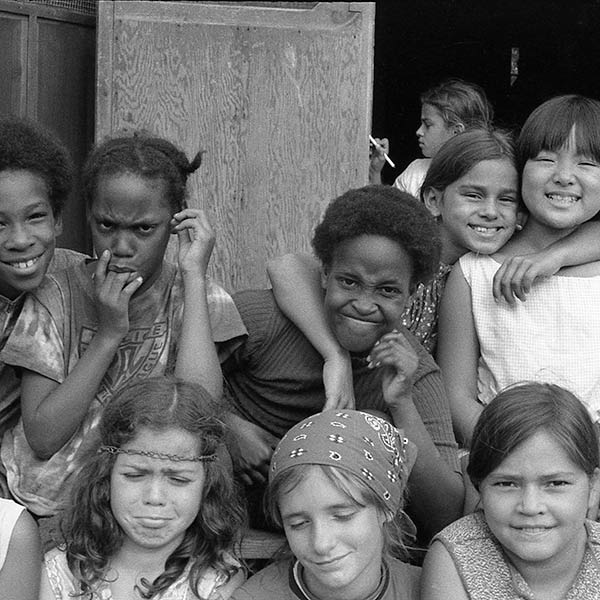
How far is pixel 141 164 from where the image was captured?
2.79 metres

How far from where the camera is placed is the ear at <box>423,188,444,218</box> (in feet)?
10.5

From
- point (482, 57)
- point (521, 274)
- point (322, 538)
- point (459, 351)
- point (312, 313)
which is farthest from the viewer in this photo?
point (482, 57)

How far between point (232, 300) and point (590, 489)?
1.03 meters

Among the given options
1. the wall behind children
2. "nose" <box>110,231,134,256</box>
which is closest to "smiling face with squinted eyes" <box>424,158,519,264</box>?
"nose" <box>110,231,134,256</box>

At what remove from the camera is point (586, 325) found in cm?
300

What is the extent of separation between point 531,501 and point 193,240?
1.10 metres

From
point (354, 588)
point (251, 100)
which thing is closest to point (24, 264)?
point (354, 588)

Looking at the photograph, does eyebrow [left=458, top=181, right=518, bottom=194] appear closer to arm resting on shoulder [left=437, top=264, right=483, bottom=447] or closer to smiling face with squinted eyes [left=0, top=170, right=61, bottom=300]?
arm resting on shoulder [left=437, top=264, right=483, bottom=447]

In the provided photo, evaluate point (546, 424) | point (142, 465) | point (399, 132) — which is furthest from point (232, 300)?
point (399, 132)

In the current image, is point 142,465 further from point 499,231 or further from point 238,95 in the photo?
point 238,95

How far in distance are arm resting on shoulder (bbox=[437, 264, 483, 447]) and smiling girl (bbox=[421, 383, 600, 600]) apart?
55 cm

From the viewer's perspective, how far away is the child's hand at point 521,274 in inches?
116

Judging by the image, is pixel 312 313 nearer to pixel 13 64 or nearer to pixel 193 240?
pixel 193 240

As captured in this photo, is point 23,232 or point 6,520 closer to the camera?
point 6,520
